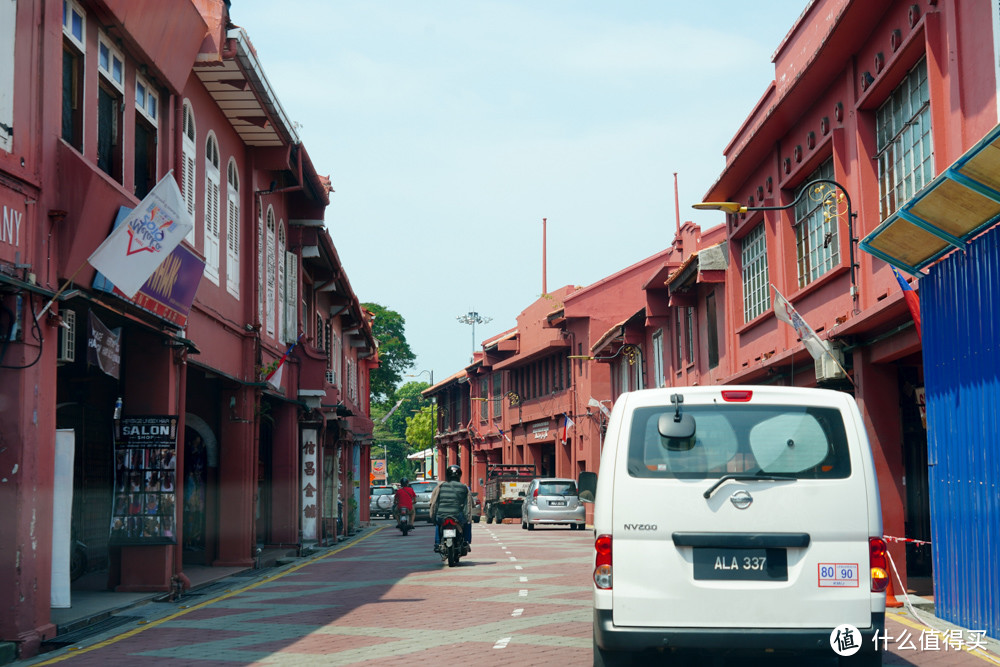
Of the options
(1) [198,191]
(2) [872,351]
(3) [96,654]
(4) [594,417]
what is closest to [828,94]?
(2) [872,351]

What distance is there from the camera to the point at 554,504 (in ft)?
118

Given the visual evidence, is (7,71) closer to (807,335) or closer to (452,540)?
(807,335)

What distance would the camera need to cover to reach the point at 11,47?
402 inches

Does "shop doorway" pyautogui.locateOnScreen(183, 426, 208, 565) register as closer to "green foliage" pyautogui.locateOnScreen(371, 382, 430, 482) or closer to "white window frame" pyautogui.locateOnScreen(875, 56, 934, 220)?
"white window frame" pyautogui.locateOnScreen(875, 56, 934, 220)

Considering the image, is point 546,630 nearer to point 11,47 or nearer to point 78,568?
point 11,47

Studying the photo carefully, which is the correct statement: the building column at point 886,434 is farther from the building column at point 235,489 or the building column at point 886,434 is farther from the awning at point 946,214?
the building column at point 235,489

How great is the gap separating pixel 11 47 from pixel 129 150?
363 cm

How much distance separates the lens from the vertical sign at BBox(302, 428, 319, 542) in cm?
2461

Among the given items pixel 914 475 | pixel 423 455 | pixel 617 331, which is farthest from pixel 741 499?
pixel 423 455

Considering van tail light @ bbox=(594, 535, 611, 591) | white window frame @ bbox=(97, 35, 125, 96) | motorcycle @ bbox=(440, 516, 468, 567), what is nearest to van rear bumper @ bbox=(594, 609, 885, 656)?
van tail light @ bbox=(594, 535, 611, 591)

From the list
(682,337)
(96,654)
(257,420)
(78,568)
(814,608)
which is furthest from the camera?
(682,337)

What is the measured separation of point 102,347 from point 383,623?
164 inches

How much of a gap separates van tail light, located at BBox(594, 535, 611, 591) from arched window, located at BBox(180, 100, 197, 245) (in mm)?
10517

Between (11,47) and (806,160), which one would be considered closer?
(11,47)
